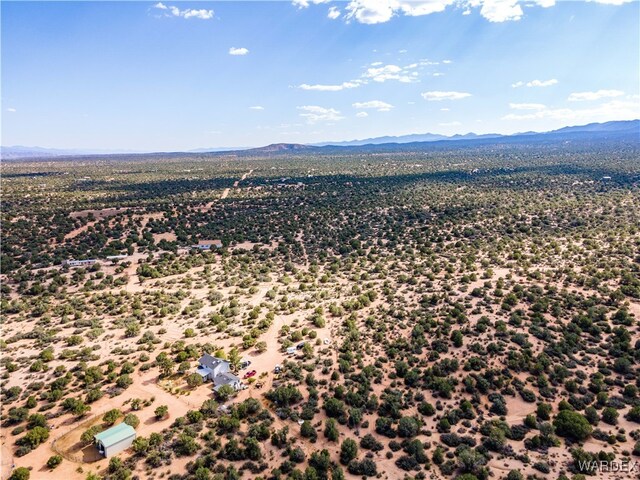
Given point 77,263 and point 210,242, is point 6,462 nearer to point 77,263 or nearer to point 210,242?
point 77,263

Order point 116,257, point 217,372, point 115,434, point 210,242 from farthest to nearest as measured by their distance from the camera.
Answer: point 210,242 → point 116,257 → point 217,372 → point 115,434

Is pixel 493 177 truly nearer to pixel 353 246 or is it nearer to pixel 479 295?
pixel 353 246

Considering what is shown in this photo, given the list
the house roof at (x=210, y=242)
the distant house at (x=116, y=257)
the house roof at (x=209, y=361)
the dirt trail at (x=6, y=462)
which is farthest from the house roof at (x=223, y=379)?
the house roof at (x=210, y=242)

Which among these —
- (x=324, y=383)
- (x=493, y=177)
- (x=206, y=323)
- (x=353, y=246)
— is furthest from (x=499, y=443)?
(x=493, y=177)

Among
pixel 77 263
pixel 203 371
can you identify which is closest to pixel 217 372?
pixel 203 371

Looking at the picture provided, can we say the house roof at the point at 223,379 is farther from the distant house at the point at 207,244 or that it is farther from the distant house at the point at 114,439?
the distant house at the point at 207,244
